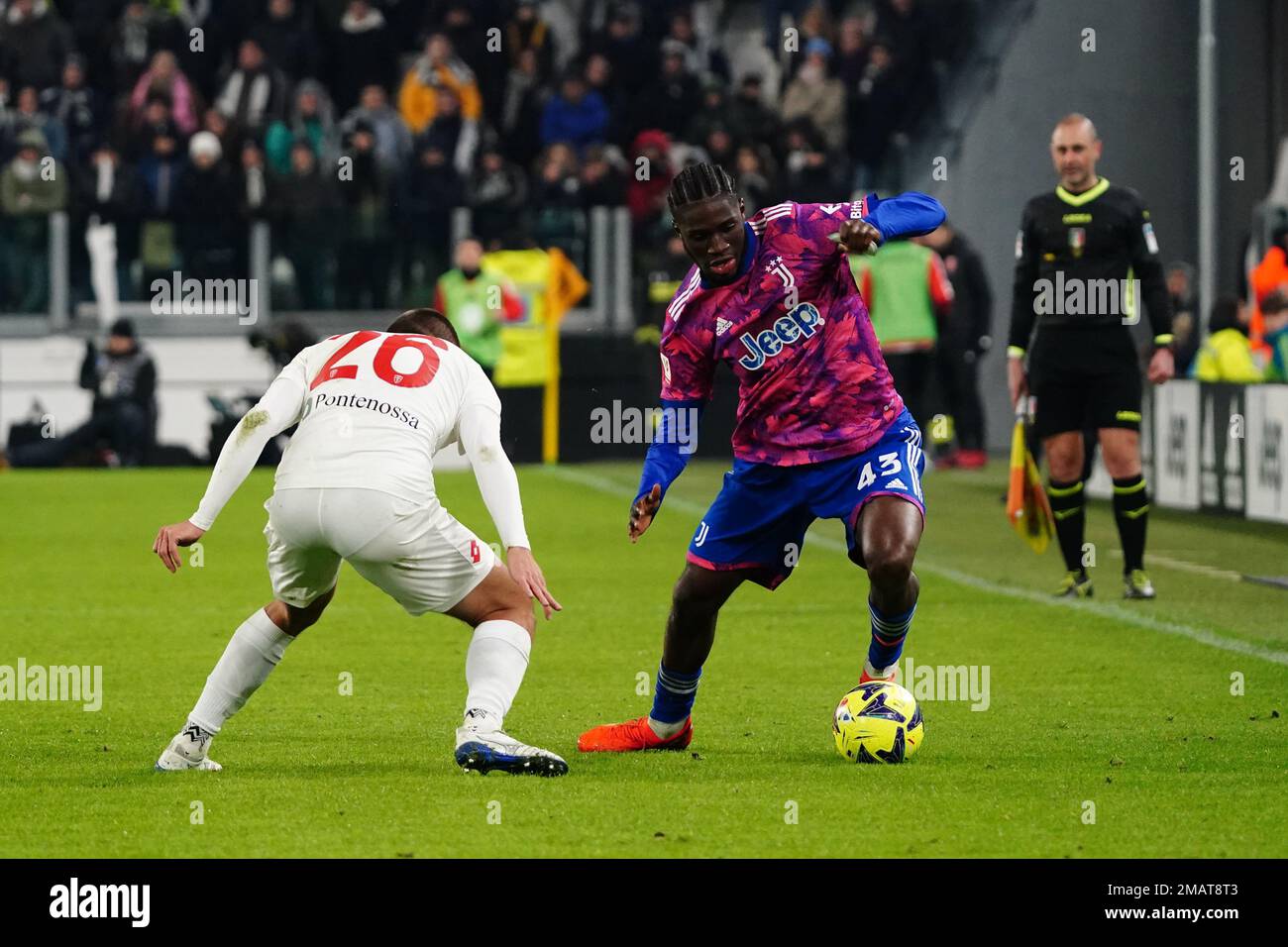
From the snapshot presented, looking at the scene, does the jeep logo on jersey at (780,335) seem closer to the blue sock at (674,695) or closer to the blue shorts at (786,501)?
the blue shorts at (786,501)

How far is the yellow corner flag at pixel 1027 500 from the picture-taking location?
11.5 meters

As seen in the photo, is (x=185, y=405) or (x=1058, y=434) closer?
(x=1058, y=434)

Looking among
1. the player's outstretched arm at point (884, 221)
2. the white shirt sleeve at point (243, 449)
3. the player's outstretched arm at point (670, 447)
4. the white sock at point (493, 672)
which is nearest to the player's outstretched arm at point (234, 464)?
the white shirt sleeve at point (243, 449)

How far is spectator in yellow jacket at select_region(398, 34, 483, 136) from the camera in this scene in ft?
76.1

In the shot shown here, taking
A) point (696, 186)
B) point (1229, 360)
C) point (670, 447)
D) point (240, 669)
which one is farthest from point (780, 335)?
point (1229, 360)

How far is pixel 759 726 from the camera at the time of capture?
7.76 metres

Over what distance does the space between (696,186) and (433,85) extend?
1689cm

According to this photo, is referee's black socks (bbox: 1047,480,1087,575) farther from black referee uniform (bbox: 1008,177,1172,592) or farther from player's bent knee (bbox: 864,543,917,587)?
player's bent knee (bbox: 864,543,917,587)

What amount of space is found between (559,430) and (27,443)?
4.67 meters

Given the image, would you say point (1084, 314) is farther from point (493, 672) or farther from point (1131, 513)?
point (493, 672)

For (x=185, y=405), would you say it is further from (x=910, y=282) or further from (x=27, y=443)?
(x=910, y=282)
